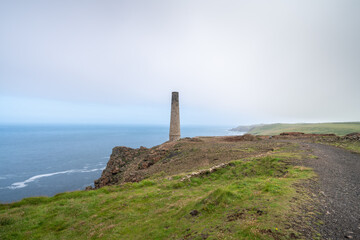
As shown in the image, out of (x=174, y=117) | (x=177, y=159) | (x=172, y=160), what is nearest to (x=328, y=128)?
(x=174, y=117)

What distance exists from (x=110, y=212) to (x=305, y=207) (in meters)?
10.5

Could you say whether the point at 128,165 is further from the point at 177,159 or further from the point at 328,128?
the point at 328,128

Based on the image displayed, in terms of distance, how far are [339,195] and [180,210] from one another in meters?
7.98

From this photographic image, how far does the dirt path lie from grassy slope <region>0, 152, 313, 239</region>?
36.4 inches

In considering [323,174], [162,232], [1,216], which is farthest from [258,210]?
A: [1,216]

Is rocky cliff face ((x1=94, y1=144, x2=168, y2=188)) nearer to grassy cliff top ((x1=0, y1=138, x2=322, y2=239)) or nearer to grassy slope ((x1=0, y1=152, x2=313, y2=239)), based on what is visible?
grassy slope ((x1=0, y1=152, x2=313, y2=239))

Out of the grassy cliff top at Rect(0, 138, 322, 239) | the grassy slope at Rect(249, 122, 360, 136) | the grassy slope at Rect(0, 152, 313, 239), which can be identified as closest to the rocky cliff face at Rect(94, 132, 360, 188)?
the grassy cliff top at Rect(0, 138, 322, 239)

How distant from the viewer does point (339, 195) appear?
880 centimetres

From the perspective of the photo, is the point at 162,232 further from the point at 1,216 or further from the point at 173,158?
the point at 173,158

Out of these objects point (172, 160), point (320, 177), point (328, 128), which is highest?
point (320, 177)

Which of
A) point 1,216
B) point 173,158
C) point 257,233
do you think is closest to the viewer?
point 257,233

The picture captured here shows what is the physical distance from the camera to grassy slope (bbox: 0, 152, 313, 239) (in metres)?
6.48

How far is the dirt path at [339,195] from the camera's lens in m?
5.84

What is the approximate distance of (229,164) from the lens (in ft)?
52.9
